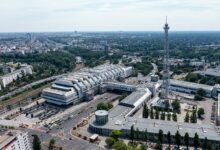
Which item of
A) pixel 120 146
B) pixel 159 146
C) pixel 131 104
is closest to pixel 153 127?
pixel 159 146

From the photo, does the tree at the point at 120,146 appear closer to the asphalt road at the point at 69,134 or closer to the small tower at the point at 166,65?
the asphalt road at the point at 69,134

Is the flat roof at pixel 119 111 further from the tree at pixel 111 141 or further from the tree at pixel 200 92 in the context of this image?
the tree at pixel 200 92

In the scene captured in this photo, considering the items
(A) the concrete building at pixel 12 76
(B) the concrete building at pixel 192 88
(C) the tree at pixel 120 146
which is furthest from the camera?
(A) the concrete building at pixel 12 76

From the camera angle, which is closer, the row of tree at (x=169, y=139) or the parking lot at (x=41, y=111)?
the row of tree at (x=169, y=139)

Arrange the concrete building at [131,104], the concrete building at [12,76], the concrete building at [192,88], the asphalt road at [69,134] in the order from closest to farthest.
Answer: the asphalt road at [69,134] < the concrete building at [131,104] < the concrete building at [192,88] < the concrete building at [12,76]

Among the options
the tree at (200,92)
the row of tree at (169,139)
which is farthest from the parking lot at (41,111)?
the tree at (200,92)

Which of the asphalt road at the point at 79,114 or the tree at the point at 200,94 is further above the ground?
the tree at the point at 200,94

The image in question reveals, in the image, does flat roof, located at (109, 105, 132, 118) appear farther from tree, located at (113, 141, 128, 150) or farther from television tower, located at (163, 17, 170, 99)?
tree, located at (113, 141, 128, 150)

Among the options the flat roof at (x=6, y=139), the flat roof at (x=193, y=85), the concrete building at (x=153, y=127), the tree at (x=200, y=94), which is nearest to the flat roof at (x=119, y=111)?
the concrete building at (x=153, y=127)

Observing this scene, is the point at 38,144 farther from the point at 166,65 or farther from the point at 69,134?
the point at 166,65

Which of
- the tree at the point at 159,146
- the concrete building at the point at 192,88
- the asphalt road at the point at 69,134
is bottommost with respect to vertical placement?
the asphalt road at the point at 69,134
